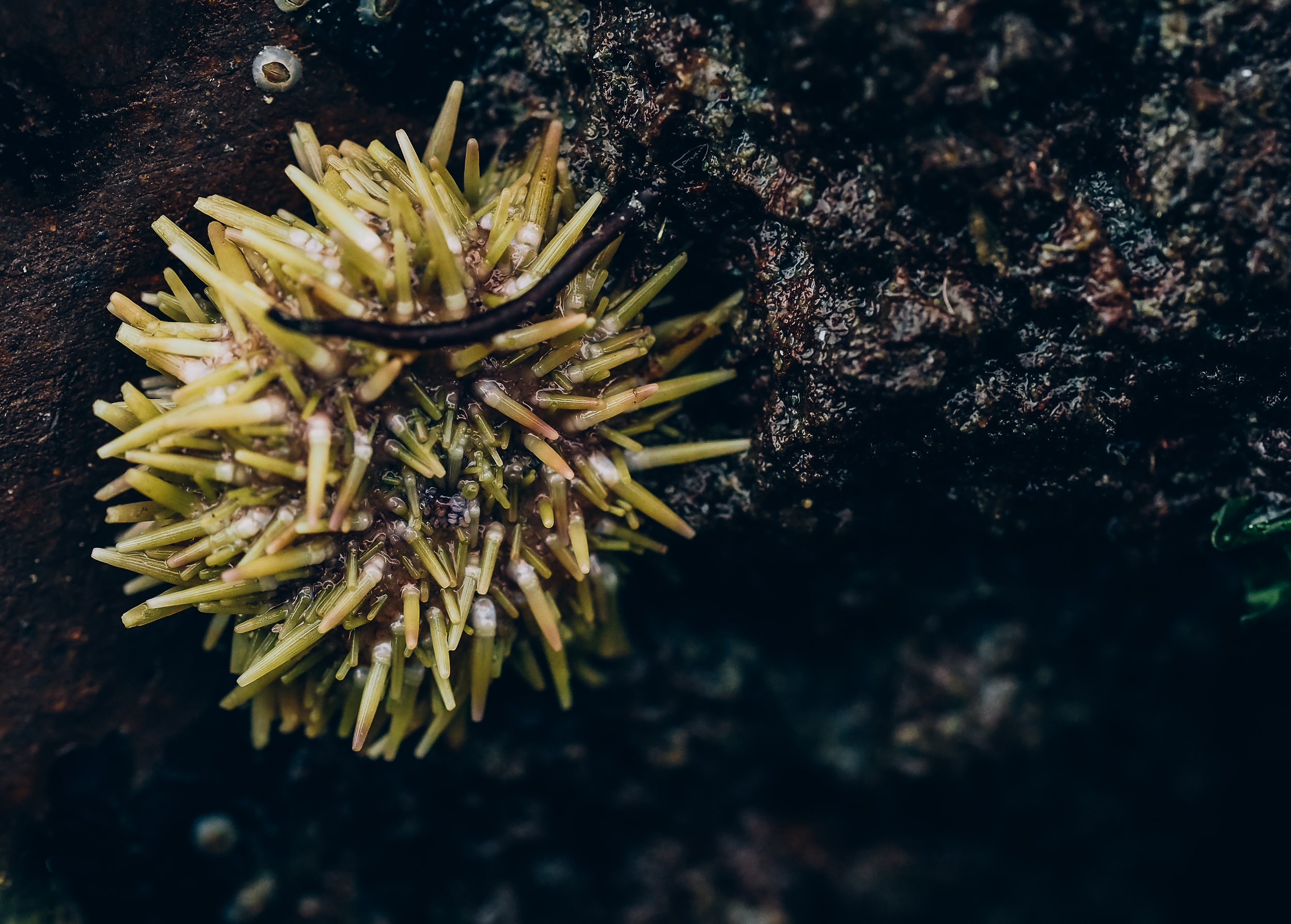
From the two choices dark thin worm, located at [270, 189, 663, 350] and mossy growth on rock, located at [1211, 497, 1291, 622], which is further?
mossy growth on rock, located at [1211, 497, 1291, 622]

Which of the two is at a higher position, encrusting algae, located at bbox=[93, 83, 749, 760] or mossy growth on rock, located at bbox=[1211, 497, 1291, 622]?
encrusting algae, located at bbox=[93, 83, 749, 760]

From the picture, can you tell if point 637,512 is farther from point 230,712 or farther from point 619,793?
point 230,712

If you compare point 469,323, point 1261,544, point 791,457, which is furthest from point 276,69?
point 1261,544

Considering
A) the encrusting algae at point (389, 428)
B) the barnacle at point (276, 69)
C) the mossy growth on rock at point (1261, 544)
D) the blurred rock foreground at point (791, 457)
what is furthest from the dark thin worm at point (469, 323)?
the mossy growth on rock at point (1261, 544)

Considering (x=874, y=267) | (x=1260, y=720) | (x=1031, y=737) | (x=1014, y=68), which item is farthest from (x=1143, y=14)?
(x=1260, y=720)

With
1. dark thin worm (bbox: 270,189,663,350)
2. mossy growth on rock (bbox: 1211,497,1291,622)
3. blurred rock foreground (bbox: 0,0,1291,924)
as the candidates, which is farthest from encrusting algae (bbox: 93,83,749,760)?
mossy growth on rock (bbox: 1211,497,1291,622)

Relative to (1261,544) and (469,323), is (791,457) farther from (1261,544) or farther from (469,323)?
(1261,544)

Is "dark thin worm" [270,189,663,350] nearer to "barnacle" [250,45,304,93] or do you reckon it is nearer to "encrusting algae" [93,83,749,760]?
"encrusting algae" [93,83,749,760]
